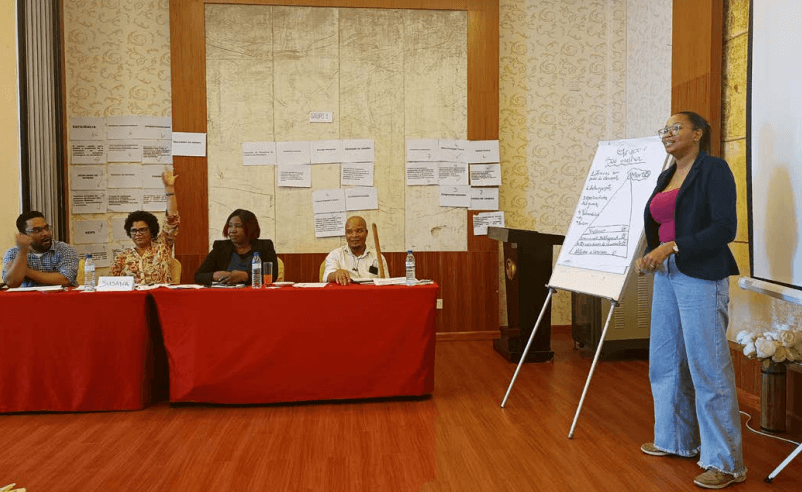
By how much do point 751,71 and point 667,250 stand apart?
126 cm

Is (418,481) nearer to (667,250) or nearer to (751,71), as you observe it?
(667,250)

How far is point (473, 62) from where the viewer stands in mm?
6113

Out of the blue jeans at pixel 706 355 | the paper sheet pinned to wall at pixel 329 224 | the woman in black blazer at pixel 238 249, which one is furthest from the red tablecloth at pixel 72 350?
the blue jeans at pixel 706 355

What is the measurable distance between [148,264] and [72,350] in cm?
87

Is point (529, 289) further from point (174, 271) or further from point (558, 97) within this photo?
point (174, 271)

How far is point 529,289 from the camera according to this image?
5.39 meters

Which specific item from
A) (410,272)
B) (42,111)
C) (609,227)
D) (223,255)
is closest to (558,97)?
(410,272)

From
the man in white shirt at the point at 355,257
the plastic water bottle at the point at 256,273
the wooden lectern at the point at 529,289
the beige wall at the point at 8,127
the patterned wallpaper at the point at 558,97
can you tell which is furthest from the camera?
the patterned wallpaper at the point at 558,97

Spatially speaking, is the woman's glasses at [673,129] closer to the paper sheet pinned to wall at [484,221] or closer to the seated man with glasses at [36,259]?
the paper sheet pinned to wall at [484,221]

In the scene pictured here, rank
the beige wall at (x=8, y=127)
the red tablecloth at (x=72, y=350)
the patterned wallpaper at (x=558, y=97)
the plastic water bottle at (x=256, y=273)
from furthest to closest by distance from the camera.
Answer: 1. the patterned wallpaper at (x=558, y=97)
2. the beige wall at (x=8, y=127)
3. the plastic water bottle at (x=256, y=273)
4. the red tablecloth at (x=72, y=350)

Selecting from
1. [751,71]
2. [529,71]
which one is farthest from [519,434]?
[529,71]

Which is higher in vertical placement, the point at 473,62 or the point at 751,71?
the point at 473,62

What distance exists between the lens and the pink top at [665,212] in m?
2.97

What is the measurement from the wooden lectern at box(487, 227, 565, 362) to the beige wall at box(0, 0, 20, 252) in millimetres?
3658
